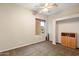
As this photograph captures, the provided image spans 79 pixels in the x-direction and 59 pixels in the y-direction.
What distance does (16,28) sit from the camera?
5.85 feet

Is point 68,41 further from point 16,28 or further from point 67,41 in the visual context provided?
point 16,28

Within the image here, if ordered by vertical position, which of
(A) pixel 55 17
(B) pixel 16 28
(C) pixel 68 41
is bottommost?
(C) pixel 68 41

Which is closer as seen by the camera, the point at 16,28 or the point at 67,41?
the point at 16,28

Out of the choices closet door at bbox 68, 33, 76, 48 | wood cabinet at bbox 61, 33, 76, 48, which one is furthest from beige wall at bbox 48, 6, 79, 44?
closet door at bbox 68, 33, 76, 48

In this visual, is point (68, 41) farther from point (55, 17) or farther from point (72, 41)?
point (55, 17)

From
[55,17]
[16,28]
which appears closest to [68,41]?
[55,17]

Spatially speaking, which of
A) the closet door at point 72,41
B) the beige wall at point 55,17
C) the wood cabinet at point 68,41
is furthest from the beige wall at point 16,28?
the closet door at point 72,41

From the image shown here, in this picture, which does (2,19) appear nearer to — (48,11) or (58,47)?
(48,11)

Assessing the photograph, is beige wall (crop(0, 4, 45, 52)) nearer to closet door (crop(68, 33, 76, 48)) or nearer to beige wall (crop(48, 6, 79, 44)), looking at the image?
beige wall (crop(48, 6, 79, 44))

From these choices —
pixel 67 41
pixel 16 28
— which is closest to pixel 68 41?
pixel 67 41

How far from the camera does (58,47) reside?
187cm

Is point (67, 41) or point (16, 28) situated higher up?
point (16, 28)

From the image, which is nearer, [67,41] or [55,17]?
[55,17]

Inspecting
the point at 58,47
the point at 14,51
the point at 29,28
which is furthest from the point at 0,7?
the point at 58,47
